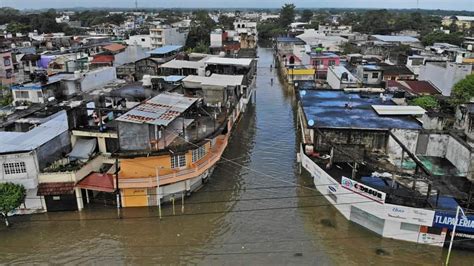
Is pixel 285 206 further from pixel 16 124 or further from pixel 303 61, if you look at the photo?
pixel 303 61

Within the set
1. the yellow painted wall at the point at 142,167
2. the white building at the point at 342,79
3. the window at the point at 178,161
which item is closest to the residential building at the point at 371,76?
the white building at the point at 342,79

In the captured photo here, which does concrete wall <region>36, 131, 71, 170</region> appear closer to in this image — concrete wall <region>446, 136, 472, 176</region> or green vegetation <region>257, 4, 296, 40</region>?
concrete wall <region>446, 136, 472, 176</region>

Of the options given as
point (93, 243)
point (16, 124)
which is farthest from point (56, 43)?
point (93, 243)

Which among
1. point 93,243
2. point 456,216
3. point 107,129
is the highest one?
point 107,129

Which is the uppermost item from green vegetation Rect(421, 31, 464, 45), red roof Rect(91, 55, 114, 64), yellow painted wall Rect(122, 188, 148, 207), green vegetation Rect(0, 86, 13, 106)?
green vegetation Rect(421, 31, 464, 45)

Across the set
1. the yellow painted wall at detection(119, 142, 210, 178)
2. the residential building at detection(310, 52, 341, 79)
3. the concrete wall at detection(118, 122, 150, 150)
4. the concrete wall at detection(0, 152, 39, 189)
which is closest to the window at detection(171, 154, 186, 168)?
the yellow painted wall at detection(119, 142, 210, 178)

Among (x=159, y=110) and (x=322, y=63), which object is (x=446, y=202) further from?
(x=322, y=63)
